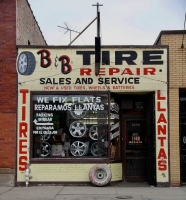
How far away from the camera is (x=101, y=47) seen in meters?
12.9

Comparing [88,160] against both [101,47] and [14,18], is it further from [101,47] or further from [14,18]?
[14,18]

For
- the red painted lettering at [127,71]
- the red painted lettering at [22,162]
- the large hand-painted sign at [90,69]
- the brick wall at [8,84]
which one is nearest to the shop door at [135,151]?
the large hand-painted sign at [90,69]

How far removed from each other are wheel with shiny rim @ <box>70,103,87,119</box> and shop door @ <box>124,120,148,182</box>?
168 centimetres

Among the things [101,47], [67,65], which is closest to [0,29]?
[67,65]

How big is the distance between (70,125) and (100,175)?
1.87m

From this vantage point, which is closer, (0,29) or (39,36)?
(0,29)

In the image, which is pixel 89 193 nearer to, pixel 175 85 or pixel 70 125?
pixel 70 125

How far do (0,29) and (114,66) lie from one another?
3882 millimetres

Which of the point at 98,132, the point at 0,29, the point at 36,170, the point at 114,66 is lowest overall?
the point at 36,170

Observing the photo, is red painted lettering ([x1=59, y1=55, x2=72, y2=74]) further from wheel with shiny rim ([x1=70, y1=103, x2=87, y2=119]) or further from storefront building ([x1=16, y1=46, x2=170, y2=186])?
wheel with shiny rim ([x1=70, y1=103, x2=87, y2=119])

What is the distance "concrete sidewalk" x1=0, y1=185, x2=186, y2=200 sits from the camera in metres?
10.6

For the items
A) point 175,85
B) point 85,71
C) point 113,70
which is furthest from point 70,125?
point 175,85

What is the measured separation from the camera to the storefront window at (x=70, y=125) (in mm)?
12766

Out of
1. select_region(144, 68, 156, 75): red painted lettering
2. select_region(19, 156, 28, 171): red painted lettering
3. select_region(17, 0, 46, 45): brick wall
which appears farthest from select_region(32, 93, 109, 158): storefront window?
select_region(17, 0, 46, 45): brick wall
